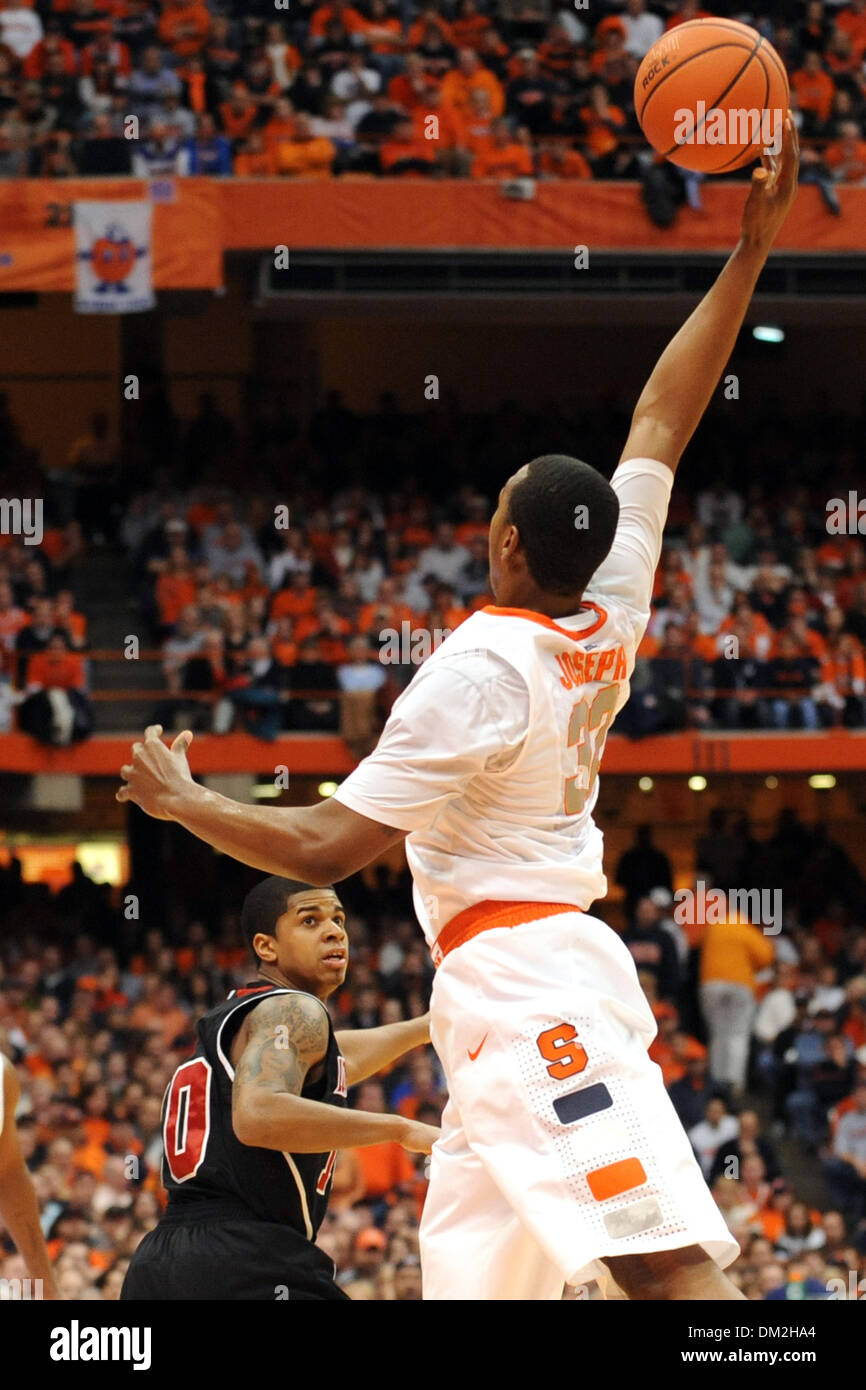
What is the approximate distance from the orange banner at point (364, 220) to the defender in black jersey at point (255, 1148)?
11757mm

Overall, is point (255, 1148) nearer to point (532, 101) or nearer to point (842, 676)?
point (842, 676)

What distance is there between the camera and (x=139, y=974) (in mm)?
13828

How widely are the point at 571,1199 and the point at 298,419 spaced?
1572 centimetres

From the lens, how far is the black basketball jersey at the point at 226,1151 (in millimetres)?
4289

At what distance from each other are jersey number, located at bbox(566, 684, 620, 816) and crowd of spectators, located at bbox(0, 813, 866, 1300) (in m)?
7.00

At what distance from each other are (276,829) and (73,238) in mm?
12692

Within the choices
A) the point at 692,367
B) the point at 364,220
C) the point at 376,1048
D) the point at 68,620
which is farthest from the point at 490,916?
the point at 364,220

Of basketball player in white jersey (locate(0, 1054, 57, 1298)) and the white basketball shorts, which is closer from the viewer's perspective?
the white basketball shorts

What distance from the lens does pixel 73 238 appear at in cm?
1522

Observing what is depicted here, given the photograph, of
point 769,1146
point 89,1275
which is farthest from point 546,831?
point 769,1146

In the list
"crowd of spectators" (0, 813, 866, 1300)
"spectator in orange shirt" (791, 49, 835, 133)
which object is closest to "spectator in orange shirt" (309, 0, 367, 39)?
"spectator in orange shirt" (791, 49, 835, 133)

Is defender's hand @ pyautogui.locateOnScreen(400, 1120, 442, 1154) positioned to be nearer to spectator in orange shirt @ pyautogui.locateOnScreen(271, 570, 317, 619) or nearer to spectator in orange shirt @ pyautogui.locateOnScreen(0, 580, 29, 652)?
spectator in orange shirt @ pyautogui.locateOnScreen(0, 580, 29, 652)

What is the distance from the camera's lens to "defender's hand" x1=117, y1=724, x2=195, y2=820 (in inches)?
134
